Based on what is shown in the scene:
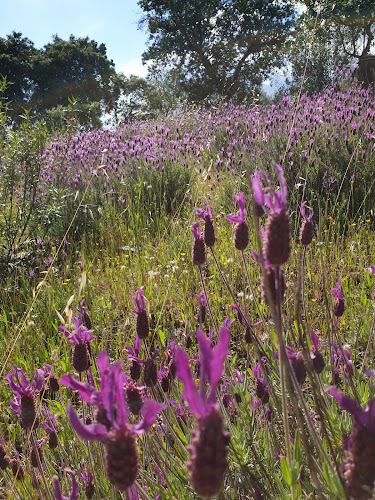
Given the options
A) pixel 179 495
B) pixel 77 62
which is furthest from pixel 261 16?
pixel 179 495

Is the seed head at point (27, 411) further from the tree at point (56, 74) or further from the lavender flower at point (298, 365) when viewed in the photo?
the tree at point (56, 74)

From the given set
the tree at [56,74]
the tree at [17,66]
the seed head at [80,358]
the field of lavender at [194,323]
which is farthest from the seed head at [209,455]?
the tree at [17,66]

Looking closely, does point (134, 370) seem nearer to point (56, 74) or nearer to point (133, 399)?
point (133, 399)

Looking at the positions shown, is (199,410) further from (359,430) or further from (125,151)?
(125,151)

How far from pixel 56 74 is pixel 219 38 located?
13.8 m

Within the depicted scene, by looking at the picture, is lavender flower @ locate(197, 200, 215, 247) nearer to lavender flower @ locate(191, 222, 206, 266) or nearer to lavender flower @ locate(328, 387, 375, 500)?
lavender flower @ locate(191, 222, 206, 266)

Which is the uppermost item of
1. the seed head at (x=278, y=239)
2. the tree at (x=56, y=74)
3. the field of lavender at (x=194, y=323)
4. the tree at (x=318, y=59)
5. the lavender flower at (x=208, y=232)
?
the tree at (x=56, y=74)

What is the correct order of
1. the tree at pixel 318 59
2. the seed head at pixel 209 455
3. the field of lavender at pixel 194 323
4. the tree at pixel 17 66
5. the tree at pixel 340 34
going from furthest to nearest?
1. the tree at pixel 17 66
2. the tree at pixel 340 34
3. the tree at pixel 318 59
4. the field of lavender at pixel 194 323
5. the seed head at pixel 209 455

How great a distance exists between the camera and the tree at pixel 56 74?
2769cm

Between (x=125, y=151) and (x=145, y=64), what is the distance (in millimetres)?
18805

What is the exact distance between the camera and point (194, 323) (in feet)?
7.98

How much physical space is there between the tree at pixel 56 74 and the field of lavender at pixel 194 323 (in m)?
24.1

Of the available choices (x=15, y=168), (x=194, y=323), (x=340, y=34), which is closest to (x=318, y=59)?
(x=340, y=34)

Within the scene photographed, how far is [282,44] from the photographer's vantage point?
2108cm
